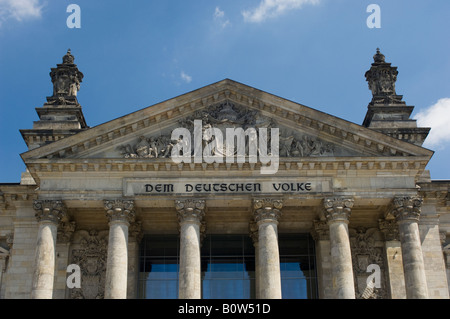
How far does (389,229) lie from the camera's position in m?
34.3

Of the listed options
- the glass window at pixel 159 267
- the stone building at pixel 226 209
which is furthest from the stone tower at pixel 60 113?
the glass window at pixel 159 267

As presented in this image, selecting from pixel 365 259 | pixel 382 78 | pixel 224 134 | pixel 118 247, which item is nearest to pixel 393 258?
pixel 365 259

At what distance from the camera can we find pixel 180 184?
106 feet

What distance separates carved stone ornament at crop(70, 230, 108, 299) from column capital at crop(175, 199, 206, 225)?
5.48 metres

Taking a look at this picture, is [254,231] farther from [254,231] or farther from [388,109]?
[388,109]

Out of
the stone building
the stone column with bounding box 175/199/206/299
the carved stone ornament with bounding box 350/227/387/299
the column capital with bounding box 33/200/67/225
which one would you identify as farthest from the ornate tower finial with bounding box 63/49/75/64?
the carved stone ornament with bounding box 350/227/387/299

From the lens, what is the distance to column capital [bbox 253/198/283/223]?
104 ft

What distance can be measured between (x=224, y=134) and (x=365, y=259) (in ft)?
32.8

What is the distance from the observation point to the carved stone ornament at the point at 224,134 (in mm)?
32812

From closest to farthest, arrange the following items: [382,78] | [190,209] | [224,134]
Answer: [190,209] → [224,134] → [382,78]

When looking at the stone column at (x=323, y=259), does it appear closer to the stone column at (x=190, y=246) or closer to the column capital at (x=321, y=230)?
the column capital at (x=321, y=230)

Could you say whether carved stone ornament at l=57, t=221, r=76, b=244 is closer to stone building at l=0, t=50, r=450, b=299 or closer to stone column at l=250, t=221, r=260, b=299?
stone building at l=0, t=50, r=450, b=299
